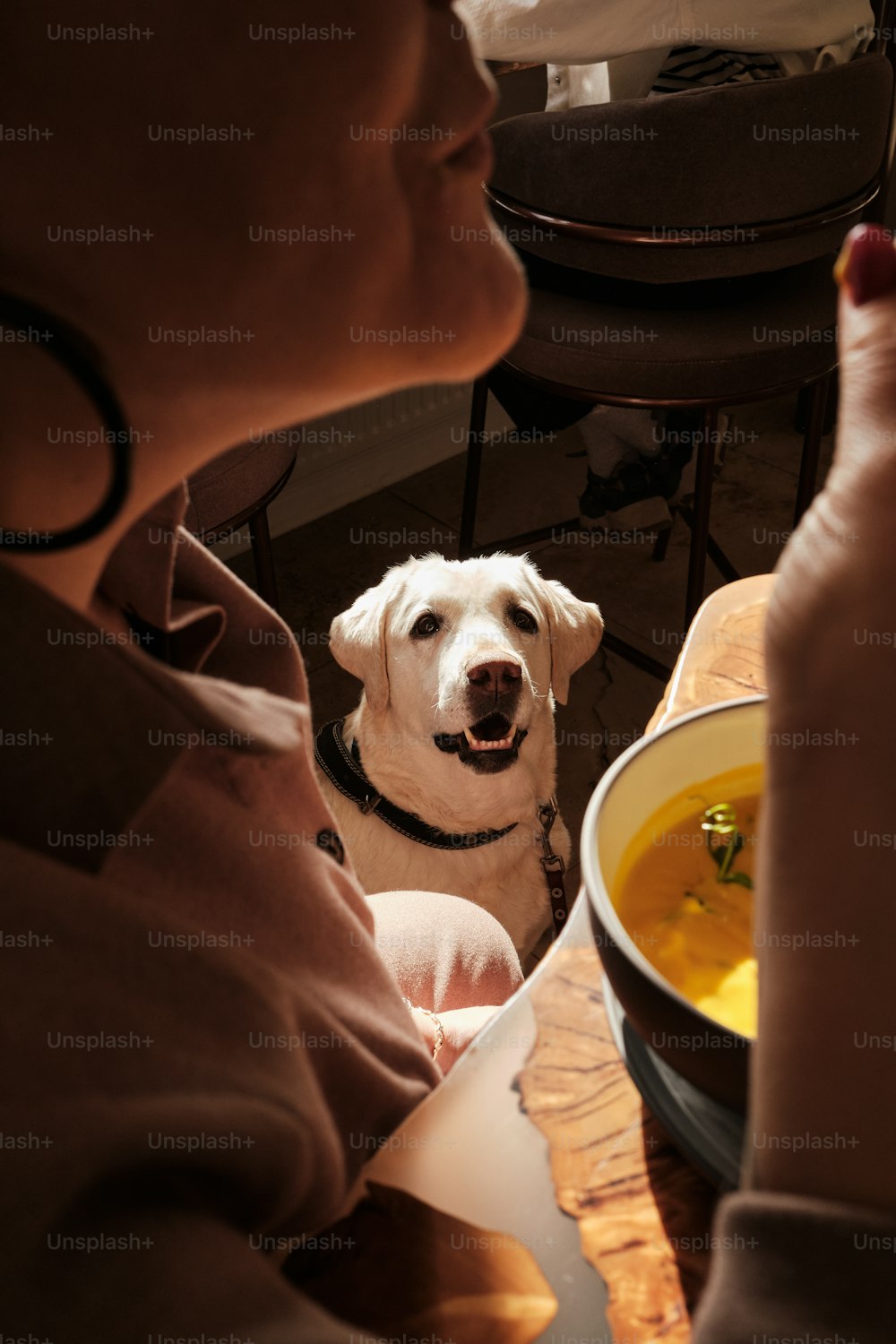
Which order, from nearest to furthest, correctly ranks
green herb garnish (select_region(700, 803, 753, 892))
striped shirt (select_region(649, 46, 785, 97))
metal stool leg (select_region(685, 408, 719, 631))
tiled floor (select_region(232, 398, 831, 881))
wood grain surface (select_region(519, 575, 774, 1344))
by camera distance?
wood grain surface (select_region(519, 575, 774, 1344)), green herb garnish (select_region(700, 803, 753, 892)), metal stool leg (select_region(685, 408, 719, 631)), striped shirt (select_region(649, 46, 785, 97)), tiled floor (select_region(232, 398, 831, 881))

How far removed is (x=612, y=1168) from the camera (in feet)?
1.89

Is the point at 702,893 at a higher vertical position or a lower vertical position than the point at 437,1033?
higher

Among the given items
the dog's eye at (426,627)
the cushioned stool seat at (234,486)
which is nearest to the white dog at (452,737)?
the dog's eye at (426,627)

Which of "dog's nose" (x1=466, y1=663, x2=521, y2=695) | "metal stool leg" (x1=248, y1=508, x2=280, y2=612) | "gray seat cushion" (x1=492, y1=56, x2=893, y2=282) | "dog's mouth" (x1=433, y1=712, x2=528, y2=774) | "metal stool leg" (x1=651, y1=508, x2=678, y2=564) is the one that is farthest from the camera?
"metal stool leg" (x1=651, y1=508, x2=678, y2=564)

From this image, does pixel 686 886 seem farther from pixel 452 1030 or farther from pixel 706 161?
pixel 706 161

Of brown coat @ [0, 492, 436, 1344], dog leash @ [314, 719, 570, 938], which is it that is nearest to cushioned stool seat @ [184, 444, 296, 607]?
dog leash @ [314, 719, 570, 938]

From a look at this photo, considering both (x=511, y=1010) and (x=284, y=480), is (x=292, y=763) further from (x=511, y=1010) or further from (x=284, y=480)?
(x=284, y=480)

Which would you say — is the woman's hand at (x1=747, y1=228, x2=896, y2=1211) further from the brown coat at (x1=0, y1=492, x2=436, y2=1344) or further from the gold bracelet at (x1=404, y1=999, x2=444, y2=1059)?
the gold bracelet at (x1=404, y1=999, x2=444, y2=1059)

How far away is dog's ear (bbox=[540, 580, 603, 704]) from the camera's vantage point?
6.39 feet

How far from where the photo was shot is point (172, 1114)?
441 mm

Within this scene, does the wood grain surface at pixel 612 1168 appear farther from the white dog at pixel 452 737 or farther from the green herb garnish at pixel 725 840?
the white dog at pixel 452 737

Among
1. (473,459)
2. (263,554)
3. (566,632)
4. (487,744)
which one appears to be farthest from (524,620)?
(473,459)

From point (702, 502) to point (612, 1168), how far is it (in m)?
1.66

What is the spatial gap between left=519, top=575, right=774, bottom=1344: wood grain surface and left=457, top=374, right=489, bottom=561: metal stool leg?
2.06 m
